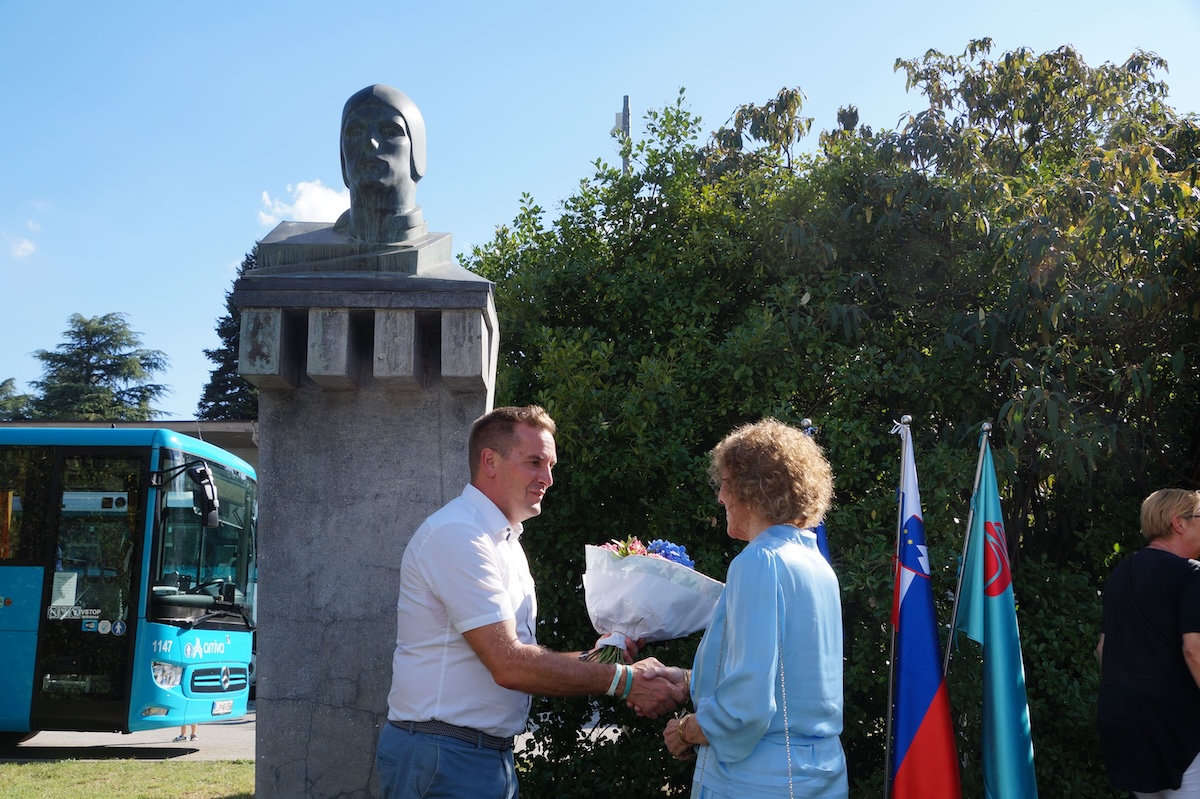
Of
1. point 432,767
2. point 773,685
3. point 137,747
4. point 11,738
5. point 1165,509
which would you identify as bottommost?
point 137,747

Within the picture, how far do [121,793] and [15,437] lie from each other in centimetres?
474

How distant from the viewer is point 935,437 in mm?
5770

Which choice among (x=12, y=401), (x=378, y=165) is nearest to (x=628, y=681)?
(x=378, y=165)

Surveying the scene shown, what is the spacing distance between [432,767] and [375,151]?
2.40 m

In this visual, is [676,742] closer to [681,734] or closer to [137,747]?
[681,734]

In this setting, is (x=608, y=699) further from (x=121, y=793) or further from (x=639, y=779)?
(x=121, y=793)

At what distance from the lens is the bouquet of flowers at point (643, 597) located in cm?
334

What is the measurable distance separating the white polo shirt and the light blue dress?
0.64 meters

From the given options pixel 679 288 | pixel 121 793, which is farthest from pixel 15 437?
pixel 679 288

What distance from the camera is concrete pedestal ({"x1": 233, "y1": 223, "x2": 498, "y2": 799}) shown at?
12.4 feet

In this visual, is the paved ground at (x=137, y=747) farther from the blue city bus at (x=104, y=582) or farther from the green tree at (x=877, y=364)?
the green tree at (x=877, y=364)

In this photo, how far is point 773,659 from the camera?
2504mm

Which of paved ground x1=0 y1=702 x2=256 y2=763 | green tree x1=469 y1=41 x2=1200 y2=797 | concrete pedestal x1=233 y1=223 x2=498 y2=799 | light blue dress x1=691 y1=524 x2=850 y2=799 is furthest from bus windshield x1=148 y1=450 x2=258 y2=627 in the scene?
light blue dress x1=691 y1=524 x2=850 y2=799

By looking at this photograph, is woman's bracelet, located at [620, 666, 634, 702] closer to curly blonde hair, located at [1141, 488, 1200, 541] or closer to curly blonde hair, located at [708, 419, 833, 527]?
curly blonde hair, located at [708, 419, 833, 527]
